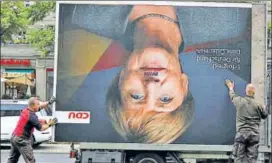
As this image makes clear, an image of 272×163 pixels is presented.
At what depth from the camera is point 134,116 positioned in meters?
13.1

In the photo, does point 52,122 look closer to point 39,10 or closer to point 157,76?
point 157,76

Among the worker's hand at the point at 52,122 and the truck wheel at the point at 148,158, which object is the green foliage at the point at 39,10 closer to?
the worker's hand at the point at 52,122

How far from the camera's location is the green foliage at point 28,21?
3086 centimetres

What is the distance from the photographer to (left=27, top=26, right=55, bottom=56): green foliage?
3130 centimetres

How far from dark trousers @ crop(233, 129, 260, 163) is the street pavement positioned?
6.05 m

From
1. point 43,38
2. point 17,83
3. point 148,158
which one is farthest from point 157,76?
point 17,83

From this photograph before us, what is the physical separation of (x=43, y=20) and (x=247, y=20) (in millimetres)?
22562

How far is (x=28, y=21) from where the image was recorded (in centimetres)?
3161

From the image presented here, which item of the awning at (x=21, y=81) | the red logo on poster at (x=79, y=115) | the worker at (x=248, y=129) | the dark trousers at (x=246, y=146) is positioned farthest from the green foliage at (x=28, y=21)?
the dark trousers at (x=246, y=146)

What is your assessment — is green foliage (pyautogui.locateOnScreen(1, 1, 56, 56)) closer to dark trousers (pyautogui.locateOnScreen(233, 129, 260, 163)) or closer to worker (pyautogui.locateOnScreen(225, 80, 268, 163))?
worker (pyautogui.locateOnScreen(225, 80, 268, 163))

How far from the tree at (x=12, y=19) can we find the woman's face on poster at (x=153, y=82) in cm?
1875

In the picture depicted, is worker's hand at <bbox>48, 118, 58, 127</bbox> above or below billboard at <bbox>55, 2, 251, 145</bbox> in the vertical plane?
below

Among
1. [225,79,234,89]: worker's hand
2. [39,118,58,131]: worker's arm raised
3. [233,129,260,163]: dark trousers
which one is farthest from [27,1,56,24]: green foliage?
[233,129,260,163]: dark trousers

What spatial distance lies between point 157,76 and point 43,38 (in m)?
19.2
